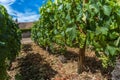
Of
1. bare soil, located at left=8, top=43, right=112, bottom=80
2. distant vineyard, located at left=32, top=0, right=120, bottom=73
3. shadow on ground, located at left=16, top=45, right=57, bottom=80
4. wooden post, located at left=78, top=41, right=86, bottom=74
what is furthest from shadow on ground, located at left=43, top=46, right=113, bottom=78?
distant vineyard, located at left=32, top=0, right=120, bottom=73

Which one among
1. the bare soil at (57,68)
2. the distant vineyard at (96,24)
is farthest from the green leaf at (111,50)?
the bare soil at (57,68)

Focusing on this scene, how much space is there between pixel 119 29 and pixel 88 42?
89 centimetres

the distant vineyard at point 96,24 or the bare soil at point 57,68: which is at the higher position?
the distant vineyard at point 96,24

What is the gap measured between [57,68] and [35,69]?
0.88m

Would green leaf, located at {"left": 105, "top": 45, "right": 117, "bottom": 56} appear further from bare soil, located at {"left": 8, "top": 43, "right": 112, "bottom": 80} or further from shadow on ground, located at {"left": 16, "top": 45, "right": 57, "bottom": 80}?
shadow on ground, located at {"left": 16, "top": 45, "right": 57, "bottom": 80}

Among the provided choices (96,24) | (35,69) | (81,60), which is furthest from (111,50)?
(35,69)

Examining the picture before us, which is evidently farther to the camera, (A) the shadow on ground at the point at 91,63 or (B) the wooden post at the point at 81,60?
(A) the shadow on ground at the point at 91,63

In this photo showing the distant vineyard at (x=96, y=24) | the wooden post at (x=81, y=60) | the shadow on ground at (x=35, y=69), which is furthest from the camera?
the shadow on ground at (x=35, y=69)

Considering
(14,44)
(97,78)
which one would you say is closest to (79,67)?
(97,78)

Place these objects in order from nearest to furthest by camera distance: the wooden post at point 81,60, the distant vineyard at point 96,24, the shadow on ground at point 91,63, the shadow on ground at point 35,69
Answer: the distant vineyard at point 96,24 → the wooden post at point 81,60 → the shadow on ground at point 91,63 → the shadow on ground at point 35,69

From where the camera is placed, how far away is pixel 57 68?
1130 centimetres

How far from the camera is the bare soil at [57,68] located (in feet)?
32.7

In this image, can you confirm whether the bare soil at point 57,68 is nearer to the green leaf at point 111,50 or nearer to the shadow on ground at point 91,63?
the shadow on ground at point 91,63

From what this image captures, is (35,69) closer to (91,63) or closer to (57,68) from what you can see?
(57,68)
